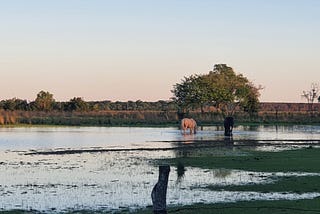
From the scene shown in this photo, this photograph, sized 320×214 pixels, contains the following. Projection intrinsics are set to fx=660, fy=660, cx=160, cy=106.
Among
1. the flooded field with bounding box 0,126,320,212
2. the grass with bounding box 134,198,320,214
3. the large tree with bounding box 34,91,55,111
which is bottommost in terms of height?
the grass with bounding box 134,198,320,214

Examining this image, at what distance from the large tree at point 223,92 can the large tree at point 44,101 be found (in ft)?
102

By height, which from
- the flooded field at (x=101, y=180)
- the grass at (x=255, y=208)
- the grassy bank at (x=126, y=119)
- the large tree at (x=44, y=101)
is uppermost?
the large tree at (x=44, y=101)

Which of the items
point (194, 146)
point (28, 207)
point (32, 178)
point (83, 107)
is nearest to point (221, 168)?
point (32, 178)

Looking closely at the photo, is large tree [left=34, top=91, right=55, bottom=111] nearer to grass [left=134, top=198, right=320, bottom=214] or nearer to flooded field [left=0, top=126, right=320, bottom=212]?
flooded field [left=0, top=126, right=320, bottom=212]

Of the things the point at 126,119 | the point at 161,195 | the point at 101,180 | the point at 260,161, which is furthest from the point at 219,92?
the point at 161,195

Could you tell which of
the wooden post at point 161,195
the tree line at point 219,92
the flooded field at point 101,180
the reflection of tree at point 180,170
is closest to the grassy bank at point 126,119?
the tree line at point 219,92

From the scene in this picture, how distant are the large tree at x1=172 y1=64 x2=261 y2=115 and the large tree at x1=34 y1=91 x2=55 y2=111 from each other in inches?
1226

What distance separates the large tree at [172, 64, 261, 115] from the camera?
9150 cm

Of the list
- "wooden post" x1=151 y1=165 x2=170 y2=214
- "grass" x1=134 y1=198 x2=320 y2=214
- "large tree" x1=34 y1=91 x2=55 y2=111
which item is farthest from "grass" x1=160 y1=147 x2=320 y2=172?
"large tree" x1=34 y1=91 x2=55 y2=111

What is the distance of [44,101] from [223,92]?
4410 cm

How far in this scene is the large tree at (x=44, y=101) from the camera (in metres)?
121

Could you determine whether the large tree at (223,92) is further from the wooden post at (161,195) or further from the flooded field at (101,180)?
the wooden post at (161,195)

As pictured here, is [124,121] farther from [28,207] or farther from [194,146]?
[28,207]

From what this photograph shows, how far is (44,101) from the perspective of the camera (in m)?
122
